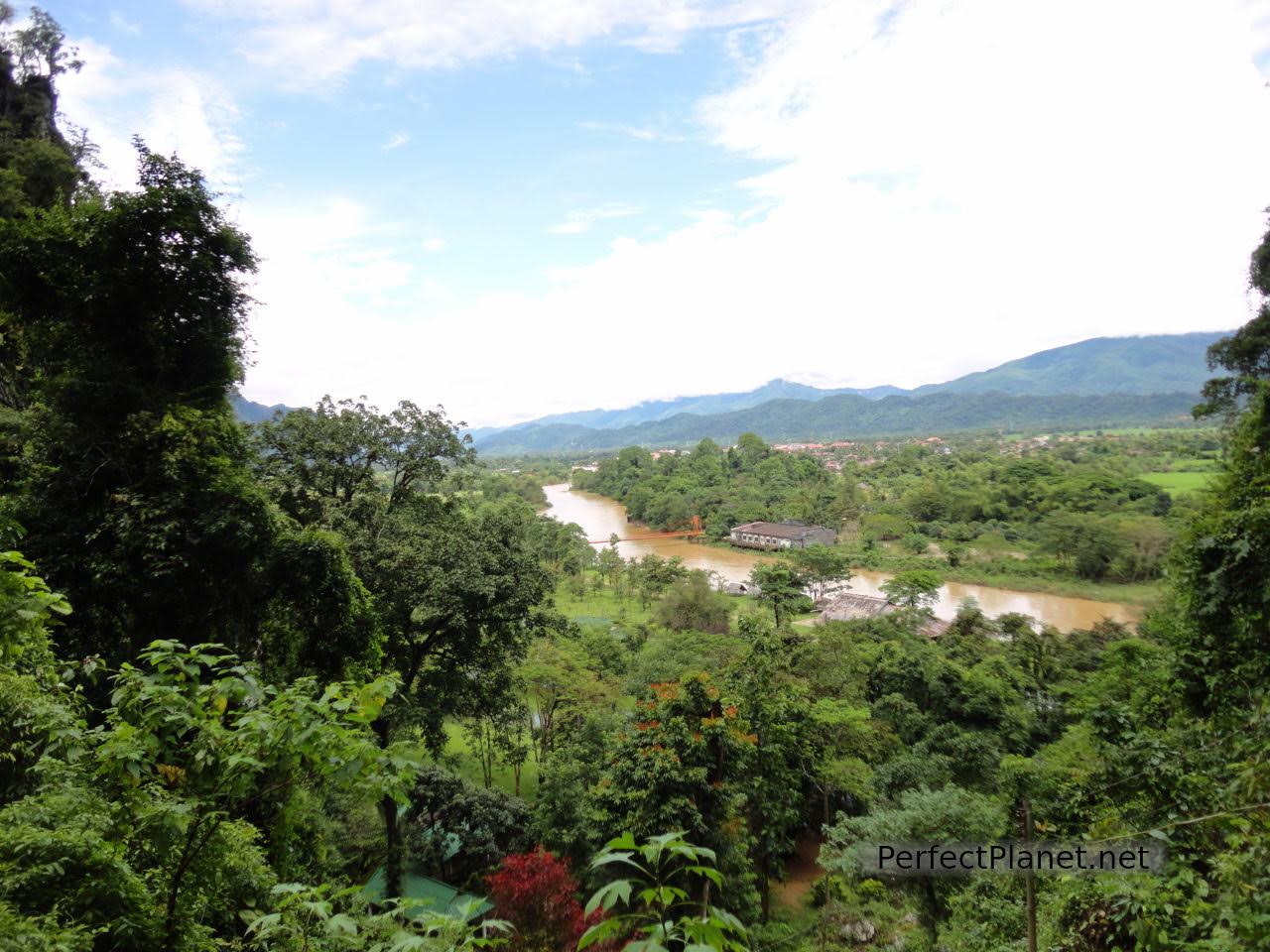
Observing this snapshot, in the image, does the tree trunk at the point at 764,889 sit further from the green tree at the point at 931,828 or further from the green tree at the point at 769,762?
the green tree at the point at 931,828

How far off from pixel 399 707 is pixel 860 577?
84.7 feet

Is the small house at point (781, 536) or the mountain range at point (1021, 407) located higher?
the mountain range at point (1021, 407)

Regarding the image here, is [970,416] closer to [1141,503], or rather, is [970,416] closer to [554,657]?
[1141,503]

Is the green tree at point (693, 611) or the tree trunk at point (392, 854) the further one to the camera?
the green tree at point (693, 611)

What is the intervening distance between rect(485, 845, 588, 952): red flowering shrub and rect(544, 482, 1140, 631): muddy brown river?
18.1 metres

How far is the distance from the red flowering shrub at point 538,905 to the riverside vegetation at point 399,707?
3 centimetres

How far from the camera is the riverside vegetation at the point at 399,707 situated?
1.85 metres

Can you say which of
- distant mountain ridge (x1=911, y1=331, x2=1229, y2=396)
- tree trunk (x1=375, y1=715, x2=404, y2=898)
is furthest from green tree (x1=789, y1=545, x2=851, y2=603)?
distant mountain ridge (x1=911, y1=331, x2=1229, y2=396)

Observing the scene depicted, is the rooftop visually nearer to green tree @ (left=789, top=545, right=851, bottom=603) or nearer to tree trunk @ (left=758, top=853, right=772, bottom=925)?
green tree @ (left=789, top=545, right=851, bottom=603)

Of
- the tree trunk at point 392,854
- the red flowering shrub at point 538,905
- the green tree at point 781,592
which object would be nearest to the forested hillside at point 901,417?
the green tree at point 781,592

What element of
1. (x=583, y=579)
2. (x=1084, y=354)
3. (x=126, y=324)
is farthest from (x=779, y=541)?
(x=1084, y=354)

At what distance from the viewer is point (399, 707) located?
7.11 m

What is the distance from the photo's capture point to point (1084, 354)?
191625 mm

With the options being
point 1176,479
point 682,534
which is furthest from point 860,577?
point 1176,479
